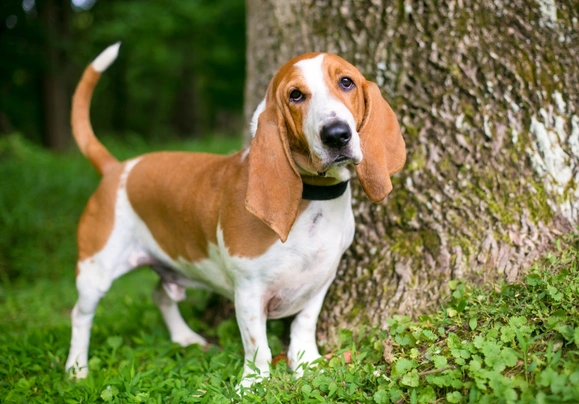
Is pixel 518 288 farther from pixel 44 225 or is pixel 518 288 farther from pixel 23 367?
pixel 44 225

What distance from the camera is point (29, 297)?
20.6 feet

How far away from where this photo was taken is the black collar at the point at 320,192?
3102mm

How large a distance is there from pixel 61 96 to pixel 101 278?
12.1m

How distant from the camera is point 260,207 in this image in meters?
2.85

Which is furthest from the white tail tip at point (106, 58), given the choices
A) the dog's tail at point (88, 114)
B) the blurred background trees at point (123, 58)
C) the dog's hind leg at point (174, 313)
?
the blurred background trees at point (123, 58)

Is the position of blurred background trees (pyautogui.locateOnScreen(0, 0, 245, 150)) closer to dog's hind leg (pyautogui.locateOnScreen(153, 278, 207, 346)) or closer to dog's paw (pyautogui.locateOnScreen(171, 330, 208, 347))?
dog's hind leg (pyautogui.locateOnScreen(153, 278, 207, 346))

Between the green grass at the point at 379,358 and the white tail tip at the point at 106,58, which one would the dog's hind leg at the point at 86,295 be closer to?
the green grass at the point at 379,358

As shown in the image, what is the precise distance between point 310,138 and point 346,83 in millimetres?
416

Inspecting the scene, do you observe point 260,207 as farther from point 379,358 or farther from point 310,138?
point 379,358

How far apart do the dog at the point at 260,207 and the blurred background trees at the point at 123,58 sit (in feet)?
26.6

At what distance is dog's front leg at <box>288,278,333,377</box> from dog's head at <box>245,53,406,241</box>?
836 mm

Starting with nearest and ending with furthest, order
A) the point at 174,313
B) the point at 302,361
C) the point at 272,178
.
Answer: the point at 272,178, the point at 302,361, the point at 174,313

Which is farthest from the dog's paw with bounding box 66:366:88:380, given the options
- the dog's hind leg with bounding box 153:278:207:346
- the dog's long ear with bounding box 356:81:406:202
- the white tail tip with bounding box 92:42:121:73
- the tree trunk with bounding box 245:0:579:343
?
the dog's long ear with bounding box 356:81:406:202

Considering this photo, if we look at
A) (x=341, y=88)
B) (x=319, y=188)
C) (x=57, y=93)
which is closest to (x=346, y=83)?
(x=341, y=88)
